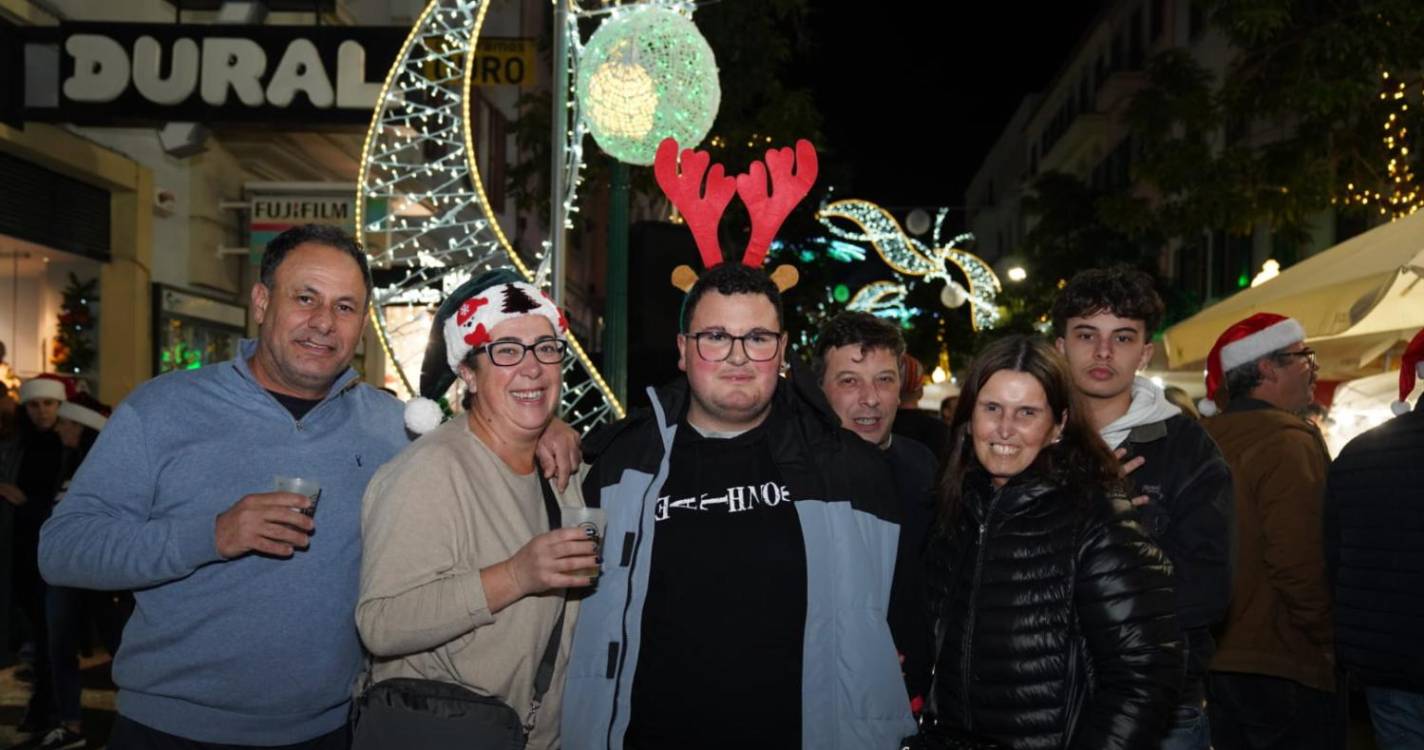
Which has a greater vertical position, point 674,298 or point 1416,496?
point 674,298

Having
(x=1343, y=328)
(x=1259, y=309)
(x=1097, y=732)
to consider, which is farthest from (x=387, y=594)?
(x=1259, y=309)

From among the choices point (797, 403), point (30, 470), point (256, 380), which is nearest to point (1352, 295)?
point (797, 403)

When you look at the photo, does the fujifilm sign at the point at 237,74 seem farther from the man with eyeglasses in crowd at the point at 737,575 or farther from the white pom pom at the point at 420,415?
the man with eyeglasses in crowd at the point at 737,575

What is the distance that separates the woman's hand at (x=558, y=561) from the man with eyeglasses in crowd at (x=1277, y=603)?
274 centimetres

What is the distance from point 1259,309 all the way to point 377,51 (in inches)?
222

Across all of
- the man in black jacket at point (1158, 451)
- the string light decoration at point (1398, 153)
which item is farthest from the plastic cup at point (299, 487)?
the string light decoration at point (1398, 153)

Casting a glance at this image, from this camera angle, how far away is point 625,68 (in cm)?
689

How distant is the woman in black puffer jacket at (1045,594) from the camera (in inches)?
111

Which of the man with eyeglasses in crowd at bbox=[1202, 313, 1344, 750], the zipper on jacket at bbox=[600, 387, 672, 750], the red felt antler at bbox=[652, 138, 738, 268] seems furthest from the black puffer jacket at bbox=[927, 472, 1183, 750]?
the man with eyeglasses in crowd at bbox=[1202, 313, 1344, 750]

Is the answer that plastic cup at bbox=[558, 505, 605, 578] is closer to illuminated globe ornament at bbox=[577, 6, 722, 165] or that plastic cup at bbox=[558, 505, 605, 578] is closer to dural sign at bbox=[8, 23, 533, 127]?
illuminated globe ornament at bbox=[577, 6, 722, 165]

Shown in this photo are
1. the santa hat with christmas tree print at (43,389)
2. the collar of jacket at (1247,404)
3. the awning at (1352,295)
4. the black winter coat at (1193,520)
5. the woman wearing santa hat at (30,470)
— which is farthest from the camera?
the santa hat with christmas tree print at (43,389)

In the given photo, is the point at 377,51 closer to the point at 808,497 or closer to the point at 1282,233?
the point at 808,497

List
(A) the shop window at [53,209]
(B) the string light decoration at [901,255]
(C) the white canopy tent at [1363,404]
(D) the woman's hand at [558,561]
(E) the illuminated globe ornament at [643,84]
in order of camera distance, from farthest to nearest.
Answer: (B) the string light decoration at [901,255] < (A) the shop window at [53,209] < (C) the white canopy tent at [1363,404] < (E) the illuminated globe ornament at [643,84] < (D) the woman's hand at [558,561]

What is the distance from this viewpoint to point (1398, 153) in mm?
10156
